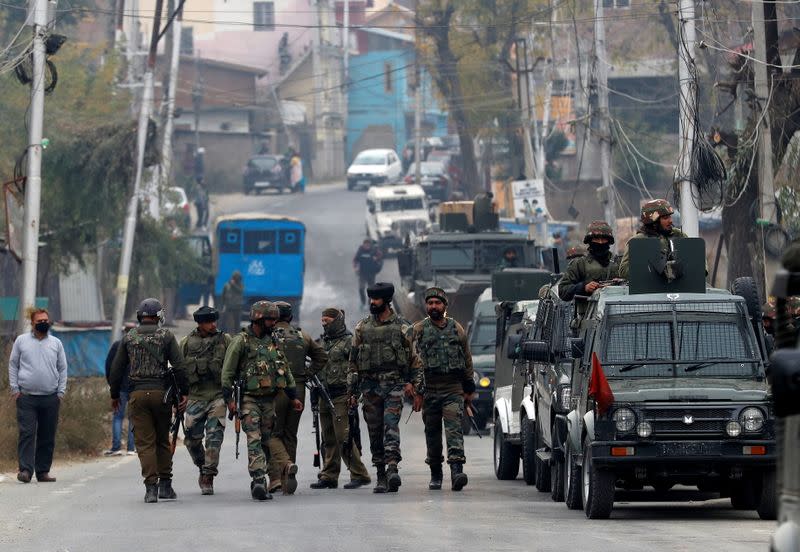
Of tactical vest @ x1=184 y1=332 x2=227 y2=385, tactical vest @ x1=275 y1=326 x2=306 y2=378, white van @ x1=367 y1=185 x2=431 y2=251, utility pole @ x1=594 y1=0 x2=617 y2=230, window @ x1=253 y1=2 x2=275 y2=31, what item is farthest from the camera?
window @ x1=253 y1=2 x2=275 y2=31

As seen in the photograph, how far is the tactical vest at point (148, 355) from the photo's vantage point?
1499 centimetres

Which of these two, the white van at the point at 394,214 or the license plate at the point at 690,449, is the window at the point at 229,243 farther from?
the license plate at the point at 690,449

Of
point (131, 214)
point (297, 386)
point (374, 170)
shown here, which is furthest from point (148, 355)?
point (374, 170)

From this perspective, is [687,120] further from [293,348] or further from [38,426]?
[38,426]

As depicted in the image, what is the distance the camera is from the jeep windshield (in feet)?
42.8

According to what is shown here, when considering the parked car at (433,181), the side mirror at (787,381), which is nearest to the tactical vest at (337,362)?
the side mirror at (787,381)

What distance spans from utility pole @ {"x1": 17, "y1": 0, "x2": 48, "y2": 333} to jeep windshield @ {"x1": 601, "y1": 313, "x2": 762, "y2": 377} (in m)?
11.5

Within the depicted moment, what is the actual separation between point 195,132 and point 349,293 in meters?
28.1

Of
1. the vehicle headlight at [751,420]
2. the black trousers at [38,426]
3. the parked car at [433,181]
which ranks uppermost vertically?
the parked car at [433,181]

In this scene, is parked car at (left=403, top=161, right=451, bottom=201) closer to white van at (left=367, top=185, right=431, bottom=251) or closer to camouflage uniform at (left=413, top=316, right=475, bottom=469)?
white van at (left=367, top=185, right=431, bottom=251)

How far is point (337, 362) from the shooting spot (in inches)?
640

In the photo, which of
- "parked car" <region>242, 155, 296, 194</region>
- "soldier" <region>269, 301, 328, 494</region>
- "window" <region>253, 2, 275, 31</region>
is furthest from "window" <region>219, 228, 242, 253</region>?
"window" <region>253, 2, 275, 31</region>

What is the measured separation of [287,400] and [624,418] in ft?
13.3

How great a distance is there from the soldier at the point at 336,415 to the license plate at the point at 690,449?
4.63 metres
